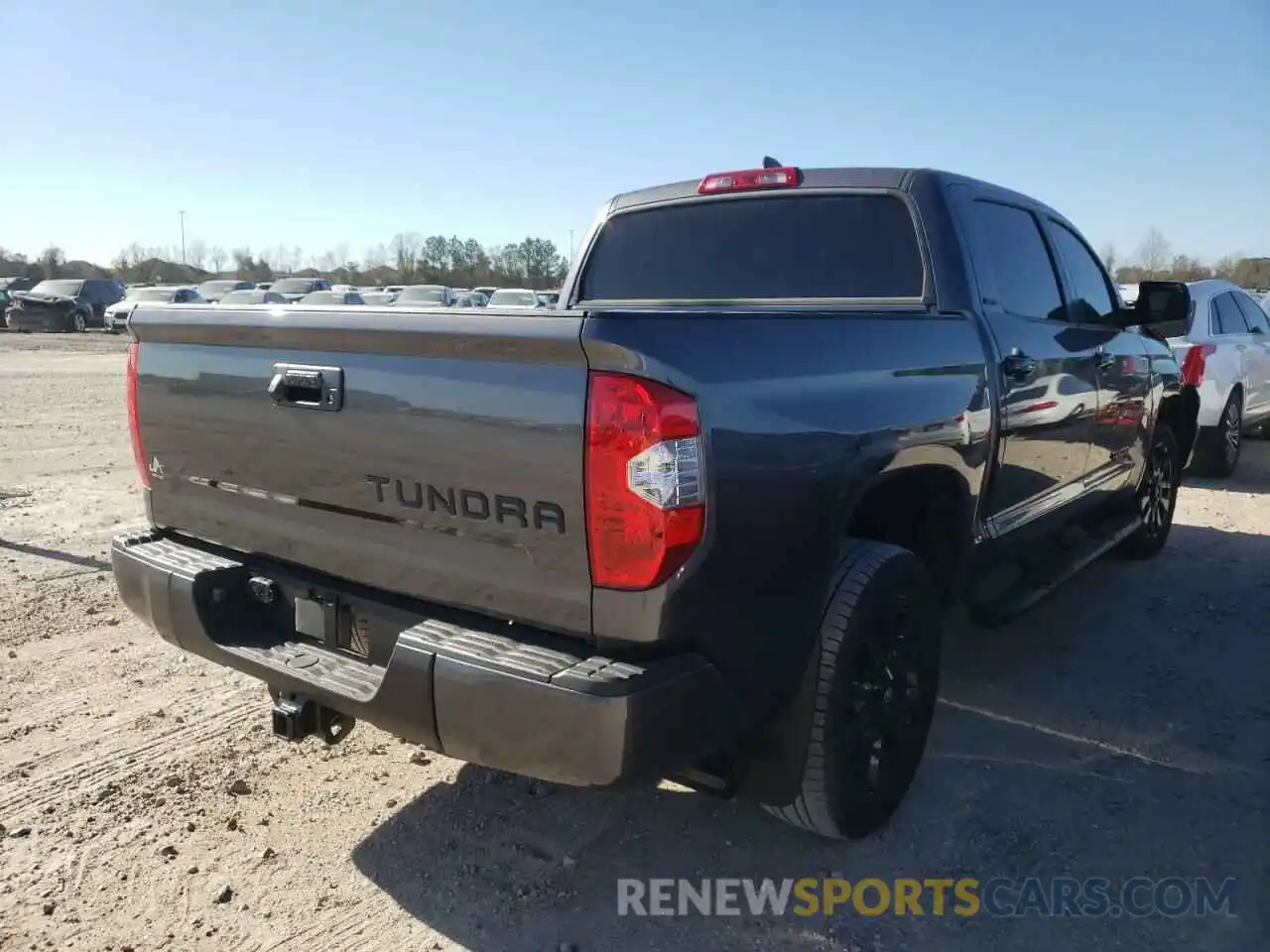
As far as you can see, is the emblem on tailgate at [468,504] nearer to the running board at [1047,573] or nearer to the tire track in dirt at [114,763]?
the tire track in dirt at [114,763]

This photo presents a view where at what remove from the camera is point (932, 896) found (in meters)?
2.81

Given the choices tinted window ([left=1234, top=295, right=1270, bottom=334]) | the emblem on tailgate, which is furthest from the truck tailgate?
tinted window ([left=1234, top=295, right=1270, bottom=334])

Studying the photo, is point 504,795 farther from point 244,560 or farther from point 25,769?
point 25,769

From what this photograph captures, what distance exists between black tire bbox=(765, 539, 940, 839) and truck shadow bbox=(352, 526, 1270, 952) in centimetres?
19

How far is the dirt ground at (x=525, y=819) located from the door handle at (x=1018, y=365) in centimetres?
136

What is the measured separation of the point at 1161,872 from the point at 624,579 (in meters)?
1.97

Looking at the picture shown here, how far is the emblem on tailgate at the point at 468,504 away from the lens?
2246 mm

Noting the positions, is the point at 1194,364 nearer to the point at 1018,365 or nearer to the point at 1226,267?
the point at 1018,365

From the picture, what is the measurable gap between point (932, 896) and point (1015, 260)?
2.54 meters

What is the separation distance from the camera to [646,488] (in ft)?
7.02

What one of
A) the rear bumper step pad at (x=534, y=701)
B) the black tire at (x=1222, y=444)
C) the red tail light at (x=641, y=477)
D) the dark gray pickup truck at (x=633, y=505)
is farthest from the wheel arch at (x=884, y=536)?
the black tire at (x=1222, y=444)

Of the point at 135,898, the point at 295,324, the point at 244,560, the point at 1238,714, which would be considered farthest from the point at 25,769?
the point at 1238,714

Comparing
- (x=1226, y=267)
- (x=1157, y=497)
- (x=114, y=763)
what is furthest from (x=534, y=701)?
(x=1226, y=267)

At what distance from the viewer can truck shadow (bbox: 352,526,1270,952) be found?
8.73 ft
